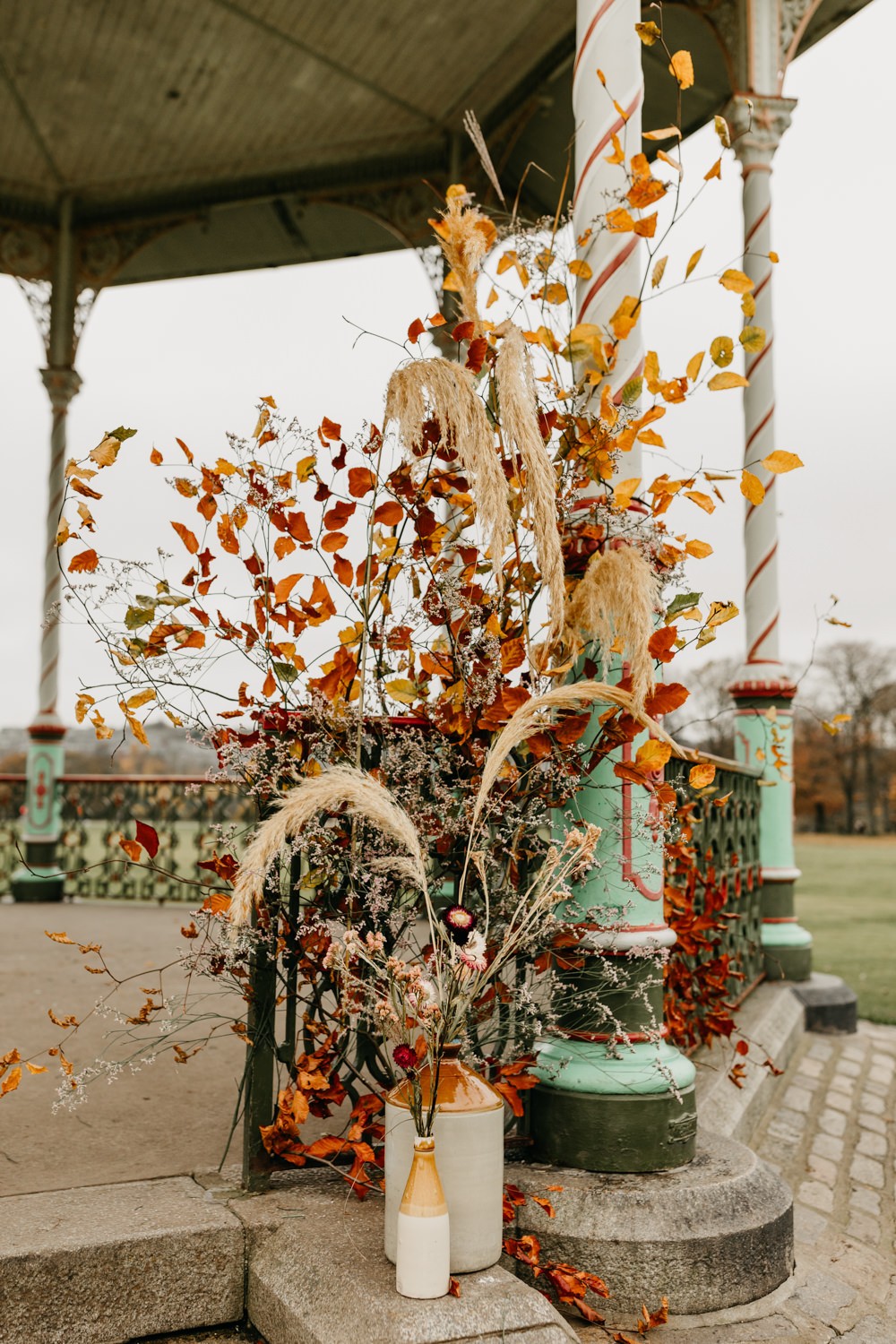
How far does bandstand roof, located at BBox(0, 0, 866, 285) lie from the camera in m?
6.87

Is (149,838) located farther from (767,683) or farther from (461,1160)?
(767,683)

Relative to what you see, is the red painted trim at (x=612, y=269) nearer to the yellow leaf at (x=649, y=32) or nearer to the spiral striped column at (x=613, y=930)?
the spiral striped column at (x=613, y=930)

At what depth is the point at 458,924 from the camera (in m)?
1.98

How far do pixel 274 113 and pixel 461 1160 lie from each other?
764 cm

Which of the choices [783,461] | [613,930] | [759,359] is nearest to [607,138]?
[783,461]

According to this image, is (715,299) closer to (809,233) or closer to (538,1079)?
(538,1079)

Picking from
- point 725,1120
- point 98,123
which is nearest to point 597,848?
point 725,1120

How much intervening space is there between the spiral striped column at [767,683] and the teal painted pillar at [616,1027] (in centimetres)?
324

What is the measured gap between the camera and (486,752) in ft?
7.84

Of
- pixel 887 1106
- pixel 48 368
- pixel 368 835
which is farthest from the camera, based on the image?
pixel 48 368


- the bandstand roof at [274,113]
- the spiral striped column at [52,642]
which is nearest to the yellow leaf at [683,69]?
the bandstand roof at [274,113]

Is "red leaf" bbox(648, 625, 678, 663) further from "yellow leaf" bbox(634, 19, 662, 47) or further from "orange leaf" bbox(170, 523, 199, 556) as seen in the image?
"yellow leaf" bbox(634, 19, 662, 47)

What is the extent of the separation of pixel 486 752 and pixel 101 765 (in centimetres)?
836

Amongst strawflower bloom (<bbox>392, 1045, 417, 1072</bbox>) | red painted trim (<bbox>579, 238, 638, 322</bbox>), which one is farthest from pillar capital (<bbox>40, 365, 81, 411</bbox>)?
strawflower bloom (<bbox>392, 1045, 417, 1072</bbox>)
